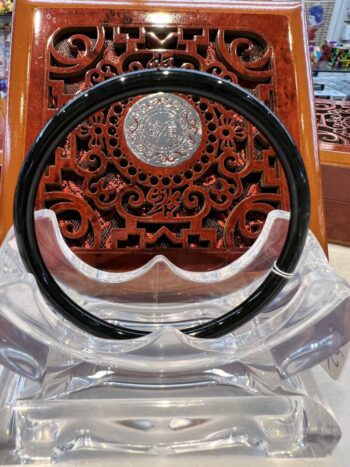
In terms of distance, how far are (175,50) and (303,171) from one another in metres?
0.35

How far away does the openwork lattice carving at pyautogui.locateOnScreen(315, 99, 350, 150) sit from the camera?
892mm

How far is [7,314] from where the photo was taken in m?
0.41

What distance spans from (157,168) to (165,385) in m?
0.34

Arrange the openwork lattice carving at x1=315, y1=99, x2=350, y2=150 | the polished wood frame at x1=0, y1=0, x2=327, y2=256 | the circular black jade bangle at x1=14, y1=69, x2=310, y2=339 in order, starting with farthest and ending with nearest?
the openwork lattice carving at x1=315, y1=99, x2=350, y2=150 < the polished wood frame at x1=0, y1=0, x2=327, y2=256 < the circular black jade bangle at x1=14, y1=69, x2=310, y2=339

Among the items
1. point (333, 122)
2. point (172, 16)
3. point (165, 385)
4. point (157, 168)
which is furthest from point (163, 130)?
point (333, 122)

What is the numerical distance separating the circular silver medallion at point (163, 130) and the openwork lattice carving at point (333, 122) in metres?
0.33

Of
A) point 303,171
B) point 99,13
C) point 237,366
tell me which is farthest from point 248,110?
point 99,13

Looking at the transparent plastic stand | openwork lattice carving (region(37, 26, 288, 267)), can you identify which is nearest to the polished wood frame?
openwork lattice carving (region(37, 26, 288, 267))

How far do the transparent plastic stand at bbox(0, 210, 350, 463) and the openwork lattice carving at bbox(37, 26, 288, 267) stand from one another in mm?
204

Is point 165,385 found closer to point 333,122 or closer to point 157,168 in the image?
point 157,168

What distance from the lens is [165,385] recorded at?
439 millimetres

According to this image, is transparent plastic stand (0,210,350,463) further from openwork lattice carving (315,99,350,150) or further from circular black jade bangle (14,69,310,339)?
openwork lattice carving (315,99,350,150)

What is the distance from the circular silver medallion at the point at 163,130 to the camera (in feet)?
2.19

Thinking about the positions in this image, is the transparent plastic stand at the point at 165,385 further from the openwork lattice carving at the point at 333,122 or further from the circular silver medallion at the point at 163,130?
the openwork lattice carving at the point at 333,122
